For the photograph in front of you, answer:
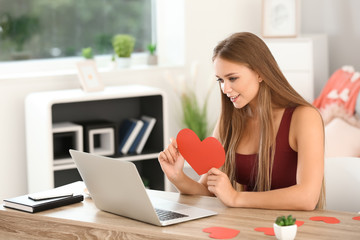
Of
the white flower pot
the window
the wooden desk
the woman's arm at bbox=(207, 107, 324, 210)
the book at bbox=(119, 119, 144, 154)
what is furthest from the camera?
the window

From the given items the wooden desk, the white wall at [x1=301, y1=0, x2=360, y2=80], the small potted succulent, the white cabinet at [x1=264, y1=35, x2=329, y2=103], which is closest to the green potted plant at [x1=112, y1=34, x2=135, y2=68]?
the white cabinet at [x1=264, y1=35, x2=329, y2=103]

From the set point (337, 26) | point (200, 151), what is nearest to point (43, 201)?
point (200, 151)

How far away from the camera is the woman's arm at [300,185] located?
2.23 m

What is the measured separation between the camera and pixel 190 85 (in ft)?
16.5

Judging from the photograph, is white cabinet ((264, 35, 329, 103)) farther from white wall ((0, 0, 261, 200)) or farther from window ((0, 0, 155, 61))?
window ((0, 0, 155, 61))

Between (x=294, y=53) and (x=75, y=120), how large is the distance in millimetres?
1628

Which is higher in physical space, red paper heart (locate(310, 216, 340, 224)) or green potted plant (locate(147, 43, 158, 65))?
green potted plant (locate(147, 43, 158, 65))

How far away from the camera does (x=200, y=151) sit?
234cm

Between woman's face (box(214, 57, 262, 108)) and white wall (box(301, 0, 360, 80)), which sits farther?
white wall (box(301, 0, 360, 80))

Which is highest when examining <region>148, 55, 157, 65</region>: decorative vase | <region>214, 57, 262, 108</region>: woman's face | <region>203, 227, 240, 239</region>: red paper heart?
<region>214, 57, 262, 108</region>: woman's face

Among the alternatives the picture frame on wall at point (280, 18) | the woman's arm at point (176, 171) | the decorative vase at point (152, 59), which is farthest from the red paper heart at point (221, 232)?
the picture frame on wall at point (280, 18)

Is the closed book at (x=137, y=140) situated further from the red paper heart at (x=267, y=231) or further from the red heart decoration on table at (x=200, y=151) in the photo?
the red paper heart at (x=267, y=231)

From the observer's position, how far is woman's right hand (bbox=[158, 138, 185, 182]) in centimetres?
249

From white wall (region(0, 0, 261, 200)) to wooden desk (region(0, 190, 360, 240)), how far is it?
2.00 meters
